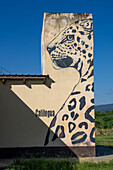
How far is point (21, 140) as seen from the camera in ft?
39.0

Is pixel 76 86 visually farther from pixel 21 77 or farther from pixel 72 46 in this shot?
pixel 21 77

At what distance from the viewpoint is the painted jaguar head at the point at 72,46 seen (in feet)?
41.3

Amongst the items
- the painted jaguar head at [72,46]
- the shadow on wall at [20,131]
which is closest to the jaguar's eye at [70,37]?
the painted jaguar head at [72,46]

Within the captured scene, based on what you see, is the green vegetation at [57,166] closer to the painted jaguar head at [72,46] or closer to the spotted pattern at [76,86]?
the spotted pattern at [76,86]

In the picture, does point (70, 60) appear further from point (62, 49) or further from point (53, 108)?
point (53, 108)

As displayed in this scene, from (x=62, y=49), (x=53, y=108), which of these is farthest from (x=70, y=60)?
(x=53, y=108)

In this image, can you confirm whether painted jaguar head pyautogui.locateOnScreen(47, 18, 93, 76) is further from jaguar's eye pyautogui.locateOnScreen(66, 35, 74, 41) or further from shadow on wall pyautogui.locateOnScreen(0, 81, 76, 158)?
shadow on wall pyautogui.locateOnScreen(0, 81, 76, 158)

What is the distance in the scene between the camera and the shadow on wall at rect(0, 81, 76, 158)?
464 inches

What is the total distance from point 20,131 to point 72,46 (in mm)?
4831

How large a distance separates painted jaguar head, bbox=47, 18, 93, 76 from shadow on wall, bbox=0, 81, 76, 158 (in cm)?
265

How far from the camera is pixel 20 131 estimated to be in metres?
11.9

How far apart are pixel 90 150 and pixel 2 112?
4497 mm

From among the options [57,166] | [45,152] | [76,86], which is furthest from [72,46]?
[57,166]

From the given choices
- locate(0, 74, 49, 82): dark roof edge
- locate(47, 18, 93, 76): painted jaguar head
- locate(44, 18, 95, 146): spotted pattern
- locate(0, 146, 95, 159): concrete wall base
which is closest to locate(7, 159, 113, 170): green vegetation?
locate(0, 146, 95, 159): concrete wall base
